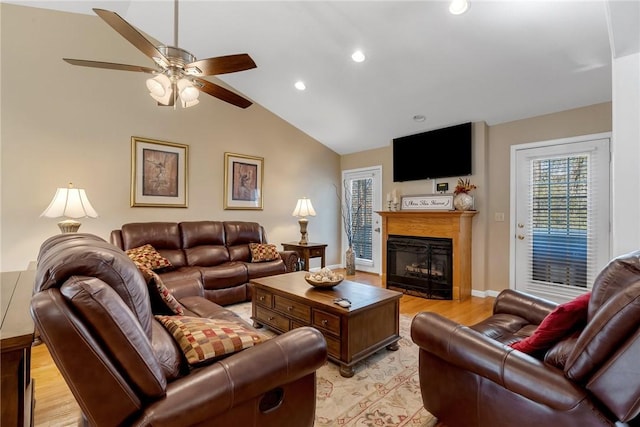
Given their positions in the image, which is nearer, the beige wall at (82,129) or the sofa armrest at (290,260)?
the beige wall at (82,129)

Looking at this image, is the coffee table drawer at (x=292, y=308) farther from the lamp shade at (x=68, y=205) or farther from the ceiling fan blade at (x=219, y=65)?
the lamp shade at (x=68, y=205)

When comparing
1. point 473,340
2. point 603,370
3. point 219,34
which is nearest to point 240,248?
point 219,34

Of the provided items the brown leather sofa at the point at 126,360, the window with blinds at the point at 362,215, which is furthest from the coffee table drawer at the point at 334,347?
the window with blinds at the point at 362,215

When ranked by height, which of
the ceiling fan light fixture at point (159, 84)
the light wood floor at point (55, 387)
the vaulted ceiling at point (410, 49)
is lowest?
the light wood floor at point (55, 387)

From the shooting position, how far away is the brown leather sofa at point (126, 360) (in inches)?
34.5

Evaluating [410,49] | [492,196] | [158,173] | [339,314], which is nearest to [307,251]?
[158,173]

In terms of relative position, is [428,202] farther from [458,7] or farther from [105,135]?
[105,135]

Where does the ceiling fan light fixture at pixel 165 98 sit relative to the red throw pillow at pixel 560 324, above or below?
above

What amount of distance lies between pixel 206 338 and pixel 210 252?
9.61 feet

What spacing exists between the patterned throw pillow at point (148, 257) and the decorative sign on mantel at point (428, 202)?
140 inches

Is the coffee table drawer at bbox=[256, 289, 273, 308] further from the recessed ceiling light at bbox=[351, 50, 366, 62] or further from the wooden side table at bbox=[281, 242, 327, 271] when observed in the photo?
the recessed ceiling light at bbox=[351, 50, 366, 62]

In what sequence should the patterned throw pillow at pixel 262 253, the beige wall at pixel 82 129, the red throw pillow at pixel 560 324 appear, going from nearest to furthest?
1. the red throw pillow at pixel 560 324
2. the beige wall at pixel 82 129
3. the patterned throw pillow at pixel 262 253

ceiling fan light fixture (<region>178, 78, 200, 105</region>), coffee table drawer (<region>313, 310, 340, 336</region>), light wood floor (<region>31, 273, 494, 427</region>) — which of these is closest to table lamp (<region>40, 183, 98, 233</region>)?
light wood floor (<region>31, 273, 494, 427</region>)

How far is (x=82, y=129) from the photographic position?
3.54 m
